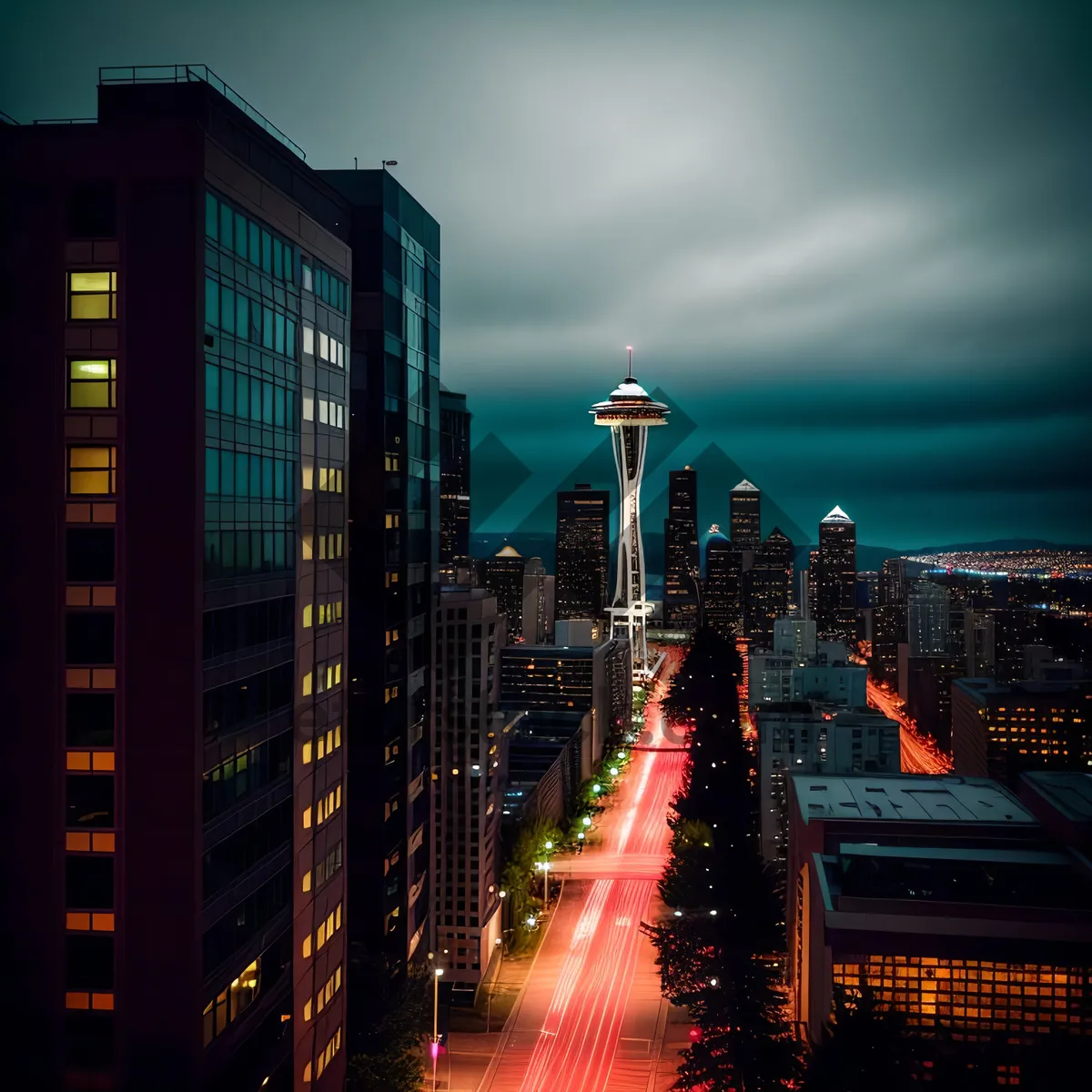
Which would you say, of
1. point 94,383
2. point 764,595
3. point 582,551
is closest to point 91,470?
point 94,383

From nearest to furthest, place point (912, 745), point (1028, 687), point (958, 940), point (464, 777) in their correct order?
1. point (958, 940)
2. point (464, 777)
3. point (1028, 687)
4. point (912, 745)

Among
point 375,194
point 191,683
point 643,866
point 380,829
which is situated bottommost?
point 643,866

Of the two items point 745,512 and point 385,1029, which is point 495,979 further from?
point 745,512

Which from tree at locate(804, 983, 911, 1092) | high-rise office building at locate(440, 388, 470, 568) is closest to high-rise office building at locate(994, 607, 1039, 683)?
high-rise office building at locate(440, 388, 470, 568)

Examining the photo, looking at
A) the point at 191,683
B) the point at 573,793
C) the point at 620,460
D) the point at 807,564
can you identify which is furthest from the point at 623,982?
the point at 807,564

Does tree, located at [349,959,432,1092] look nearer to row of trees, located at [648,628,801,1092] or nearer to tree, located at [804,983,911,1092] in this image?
row of trees, located at [648,628,801,1092]

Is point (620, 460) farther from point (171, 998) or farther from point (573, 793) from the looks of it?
point (171, 998)

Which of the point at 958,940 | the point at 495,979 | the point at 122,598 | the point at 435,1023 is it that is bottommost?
the point at 495,979
